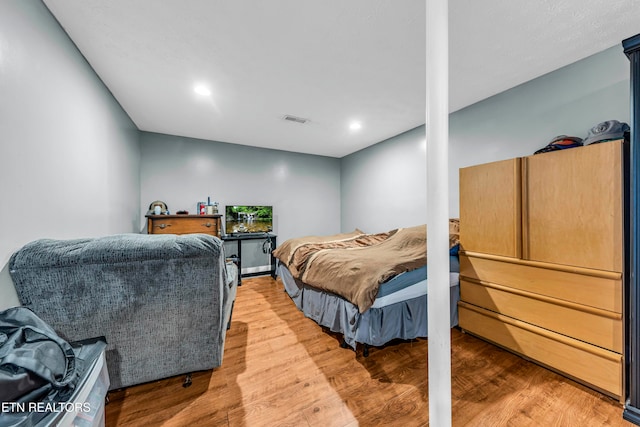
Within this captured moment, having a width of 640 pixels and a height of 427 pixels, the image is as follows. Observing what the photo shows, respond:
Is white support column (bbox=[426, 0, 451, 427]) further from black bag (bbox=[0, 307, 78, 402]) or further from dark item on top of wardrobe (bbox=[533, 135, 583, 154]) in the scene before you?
dark item on top of wardrobe (bbox=[533, 135, 583, 154])

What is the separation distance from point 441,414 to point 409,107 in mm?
3072

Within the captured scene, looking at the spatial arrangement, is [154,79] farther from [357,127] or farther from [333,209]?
[333,209]

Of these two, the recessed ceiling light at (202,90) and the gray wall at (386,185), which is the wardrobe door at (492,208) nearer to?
the gray wall at (386,185)

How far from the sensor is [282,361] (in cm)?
188

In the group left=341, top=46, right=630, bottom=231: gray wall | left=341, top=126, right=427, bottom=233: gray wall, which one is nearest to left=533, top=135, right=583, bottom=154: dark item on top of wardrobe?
left=341, top=46, right=630, bottom=231: gray wall

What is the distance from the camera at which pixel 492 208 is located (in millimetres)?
2137

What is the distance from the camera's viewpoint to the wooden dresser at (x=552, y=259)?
152 cm

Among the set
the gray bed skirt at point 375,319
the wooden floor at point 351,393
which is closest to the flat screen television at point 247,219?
the gray bed skirt at point 375,319

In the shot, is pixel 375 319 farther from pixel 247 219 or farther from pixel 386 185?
pixel 247 219

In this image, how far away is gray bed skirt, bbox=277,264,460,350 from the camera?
1890 millimetres

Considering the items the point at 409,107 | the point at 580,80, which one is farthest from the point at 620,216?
the point at 409,107

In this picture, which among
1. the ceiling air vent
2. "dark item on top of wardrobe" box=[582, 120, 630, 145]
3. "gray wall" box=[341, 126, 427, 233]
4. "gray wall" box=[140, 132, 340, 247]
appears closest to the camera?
"dark item on top of wardrobe" box=[582, 120, 630, 145]

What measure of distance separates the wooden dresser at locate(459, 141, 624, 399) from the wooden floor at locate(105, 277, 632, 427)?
206 mm

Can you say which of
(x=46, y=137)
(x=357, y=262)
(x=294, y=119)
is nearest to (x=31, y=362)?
(x=46, y=137)
